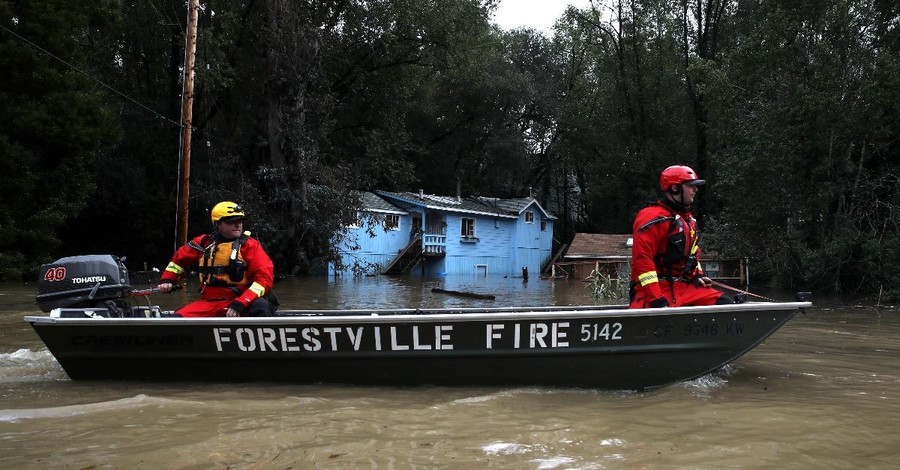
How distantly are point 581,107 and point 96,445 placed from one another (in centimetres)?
3951

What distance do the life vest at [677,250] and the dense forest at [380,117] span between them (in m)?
13.4

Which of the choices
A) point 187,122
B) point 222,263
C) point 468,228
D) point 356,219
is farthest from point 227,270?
point 468,228

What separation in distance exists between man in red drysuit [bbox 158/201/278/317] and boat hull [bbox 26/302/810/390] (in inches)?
15.5

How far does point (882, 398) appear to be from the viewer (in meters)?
5.72

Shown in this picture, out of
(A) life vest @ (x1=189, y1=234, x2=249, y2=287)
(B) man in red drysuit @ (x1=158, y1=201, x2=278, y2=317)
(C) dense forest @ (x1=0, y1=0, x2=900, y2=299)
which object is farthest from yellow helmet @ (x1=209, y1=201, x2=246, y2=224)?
(C) dense forest @ (x1=0, y1=0, x2=900, y2=299)

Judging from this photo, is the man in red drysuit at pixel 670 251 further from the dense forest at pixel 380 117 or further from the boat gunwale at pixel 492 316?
the dense forest at pixel 380 117

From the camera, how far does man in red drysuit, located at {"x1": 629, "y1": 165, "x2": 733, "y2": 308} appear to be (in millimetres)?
5730

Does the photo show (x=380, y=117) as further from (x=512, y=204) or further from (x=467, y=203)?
(x=512, y=204)

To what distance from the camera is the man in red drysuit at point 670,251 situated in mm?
5730

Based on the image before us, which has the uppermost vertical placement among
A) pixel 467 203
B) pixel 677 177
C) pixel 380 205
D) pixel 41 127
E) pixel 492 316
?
pixel 41 127

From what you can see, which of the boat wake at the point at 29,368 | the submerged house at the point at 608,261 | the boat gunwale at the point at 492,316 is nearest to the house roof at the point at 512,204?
the submerged house at the point at 608,261

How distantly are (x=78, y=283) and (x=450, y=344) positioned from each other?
11.5 ft

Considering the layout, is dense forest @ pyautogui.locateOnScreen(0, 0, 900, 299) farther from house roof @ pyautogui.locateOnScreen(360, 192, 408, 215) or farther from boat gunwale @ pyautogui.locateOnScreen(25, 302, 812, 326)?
boat gunwale @ pyautogui.locateOnScreen(25, 302, 812, 326)

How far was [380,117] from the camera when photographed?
33.9 meters
